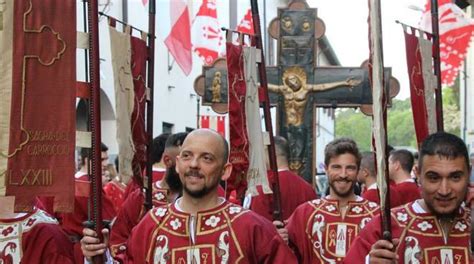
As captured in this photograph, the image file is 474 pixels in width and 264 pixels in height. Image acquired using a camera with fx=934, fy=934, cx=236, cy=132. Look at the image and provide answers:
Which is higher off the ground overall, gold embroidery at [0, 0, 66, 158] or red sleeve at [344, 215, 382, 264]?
gold embroidery at [0, 0, 66, 158]

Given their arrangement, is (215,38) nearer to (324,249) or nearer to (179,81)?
(179,81)

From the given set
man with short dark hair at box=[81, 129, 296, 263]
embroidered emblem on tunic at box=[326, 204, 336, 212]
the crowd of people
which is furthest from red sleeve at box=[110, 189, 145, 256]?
man with short dark hair at box=[81, 129, 296, 263]

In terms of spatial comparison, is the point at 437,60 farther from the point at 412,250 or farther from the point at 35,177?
the point at 35,177

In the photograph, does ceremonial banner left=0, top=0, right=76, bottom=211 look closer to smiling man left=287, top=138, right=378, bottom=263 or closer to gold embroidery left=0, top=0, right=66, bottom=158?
gold embroidery left=0, top=0, right=66, bottom=158

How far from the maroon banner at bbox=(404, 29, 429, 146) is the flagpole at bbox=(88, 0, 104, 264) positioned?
3.16 meters

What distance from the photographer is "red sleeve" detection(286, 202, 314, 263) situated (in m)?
6.54

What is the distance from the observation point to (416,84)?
7066mm

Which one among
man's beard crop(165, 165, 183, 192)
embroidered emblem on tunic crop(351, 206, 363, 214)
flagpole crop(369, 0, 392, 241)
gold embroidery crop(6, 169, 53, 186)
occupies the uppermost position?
flagpole crop(369, 0, 392, 241)

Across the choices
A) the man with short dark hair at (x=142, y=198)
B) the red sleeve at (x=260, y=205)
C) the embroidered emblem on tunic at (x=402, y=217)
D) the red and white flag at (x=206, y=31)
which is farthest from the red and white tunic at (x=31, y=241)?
the red and white flag at (x=206, y=31)

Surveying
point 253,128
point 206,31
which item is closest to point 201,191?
point 253,128

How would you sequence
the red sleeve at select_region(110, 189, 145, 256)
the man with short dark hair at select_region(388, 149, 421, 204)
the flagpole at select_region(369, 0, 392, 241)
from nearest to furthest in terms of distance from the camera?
the flagpole at select_region(369, 0, 392, 241) → the red sleeve at select_region(110, 189, 145, 256) → the man with short dark hair at select_region(388, 149, 421, 204)

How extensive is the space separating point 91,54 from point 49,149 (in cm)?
51

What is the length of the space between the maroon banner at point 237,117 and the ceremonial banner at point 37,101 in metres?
2.52

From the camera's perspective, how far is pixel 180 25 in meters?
14.1
